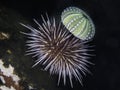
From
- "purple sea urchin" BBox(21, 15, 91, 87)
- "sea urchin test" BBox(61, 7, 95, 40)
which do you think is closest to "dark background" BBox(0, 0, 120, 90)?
"sea urchin test" BBox(61, 7, 95, 40)

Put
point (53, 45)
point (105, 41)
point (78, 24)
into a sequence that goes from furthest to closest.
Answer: point (105, 41)
point (78, 24)
point (53, 45)

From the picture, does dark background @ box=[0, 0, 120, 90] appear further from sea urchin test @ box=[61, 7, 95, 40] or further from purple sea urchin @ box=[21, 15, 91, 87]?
purple sea urchin @ box=[21, 15, 91, 87]

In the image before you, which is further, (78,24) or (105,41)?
(105,41)

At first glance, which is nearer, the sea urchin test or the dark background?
the sea urchin test

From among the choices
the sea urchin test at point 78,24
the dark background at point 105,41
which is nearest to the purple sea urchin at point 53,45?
the sea urchin test at point 78,24

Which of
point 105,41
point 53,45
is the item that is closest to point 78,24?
point 53,45

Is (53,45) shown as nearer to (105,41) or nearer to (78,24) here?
(78,24)

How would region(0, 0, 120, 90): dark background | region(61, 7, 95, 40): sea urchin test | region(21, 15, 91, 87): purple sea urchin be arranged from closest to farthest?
region(21, 15, 91, 87): purple sea urchin, region(61, 7, 95, 40): sea urchin test, region(0, 0, 120, 90): dark background

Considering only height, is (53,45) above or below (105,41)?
above
